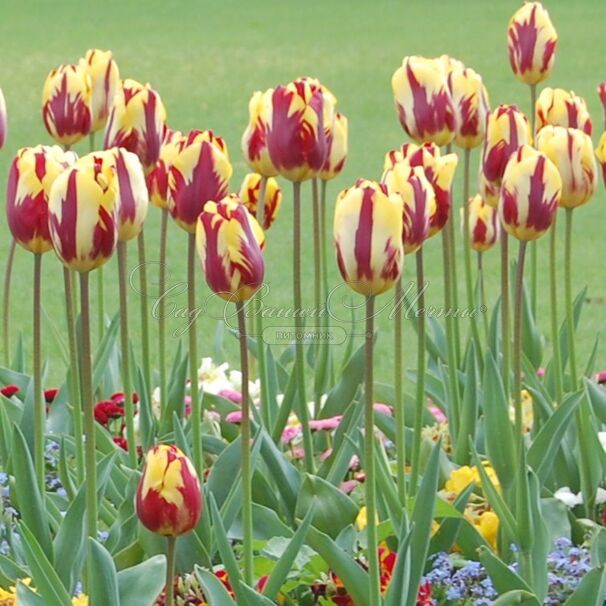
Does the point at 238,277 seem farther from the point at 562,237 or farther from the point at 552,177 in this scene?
the point at 562,237

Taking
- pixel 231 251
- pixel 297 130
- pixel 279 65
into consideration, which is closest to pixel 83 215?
pixel 231 251

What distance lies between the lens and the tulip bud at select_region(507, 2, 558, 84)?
2703mm

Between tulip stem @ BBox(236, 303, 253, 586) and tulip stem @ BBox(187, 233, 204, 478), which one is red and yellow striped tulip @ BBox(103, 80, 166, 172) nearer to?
tulip stem @ BBox(187, 233, 204, 478)

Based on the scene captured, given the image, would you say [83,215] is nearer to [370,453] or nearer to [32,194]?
[32,194]

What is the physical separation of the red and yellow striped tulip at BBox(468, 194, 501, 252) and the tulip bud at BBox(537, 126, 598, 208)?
0.70 meters

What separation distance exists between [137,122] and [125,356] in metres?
0.36

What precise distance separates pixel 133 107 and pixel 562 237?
427cm

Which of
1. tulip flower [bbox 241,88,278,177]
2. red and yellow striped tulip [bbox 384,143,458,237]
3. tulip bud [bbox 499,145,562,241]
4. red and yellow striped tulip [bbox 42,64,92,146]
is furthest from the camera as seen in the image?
red and yellow striped tulip [bbox 42,64,92,146]

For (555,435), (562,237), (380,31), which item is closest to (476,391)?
(555,435)

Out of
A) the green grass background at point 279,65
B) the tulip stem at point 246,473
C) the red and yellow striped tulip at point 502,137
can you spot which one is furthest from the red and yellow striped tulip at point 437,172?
the green grass background at point 279,65

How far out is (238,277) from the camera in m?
1.63

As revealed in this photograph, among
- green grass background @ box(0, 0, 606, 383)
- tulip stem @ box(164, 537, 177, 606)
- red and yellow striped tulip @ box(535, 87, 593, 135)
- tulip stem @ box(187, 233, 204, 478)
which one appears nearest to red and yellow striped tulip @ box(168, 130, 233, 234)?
tulip stem @ box(187, 233, 204, 478)

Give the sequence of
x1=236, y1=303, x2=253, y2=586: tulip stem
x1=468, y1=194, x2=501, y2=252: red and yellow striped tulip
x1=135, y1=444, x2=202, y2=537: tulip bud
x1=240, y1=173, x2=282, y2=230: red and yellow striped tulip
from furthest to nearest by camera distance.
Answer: x1=468, y1=194, x2=501, y2=252: red and yellow striped tulip, x1=240, y1=173, x2=282, y2=230: red and yellow striped tulip, x1=236, y1=303, x2=253, y2=586: tulip stem, x1=135, y1=444, x2=202, y2=537: tulip bud

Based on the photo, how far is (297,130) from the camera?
2.04 m
